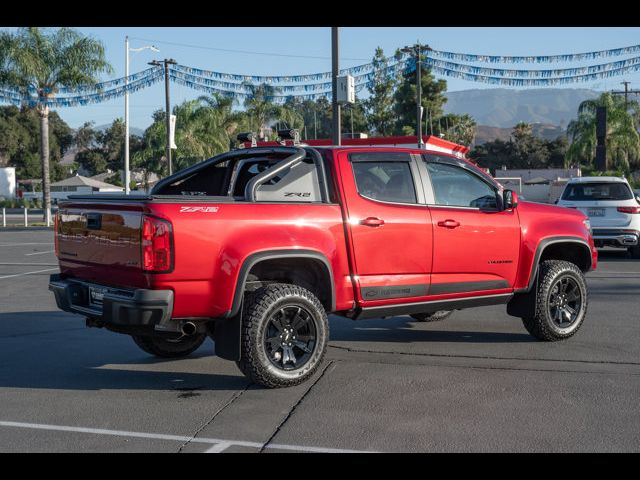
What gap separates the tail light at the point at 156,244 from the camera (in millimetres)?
Answer: 5613

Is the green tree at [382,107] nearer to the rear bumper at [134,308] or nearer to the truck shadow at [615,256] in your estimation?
the truck shadow at [615,256]

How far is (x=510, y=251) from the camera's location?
7594 millimetres

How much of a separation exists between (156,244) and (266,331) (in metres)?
1.12

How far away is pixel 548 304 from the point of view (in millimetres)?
7820

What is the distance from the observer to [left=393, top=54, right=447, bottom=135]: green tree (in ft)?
240

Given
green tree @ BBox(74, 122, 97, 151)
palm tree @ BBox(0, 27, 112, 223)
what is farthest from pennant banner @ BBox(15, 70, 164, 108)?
green tree @ BBox(74, 122, 97, 151)

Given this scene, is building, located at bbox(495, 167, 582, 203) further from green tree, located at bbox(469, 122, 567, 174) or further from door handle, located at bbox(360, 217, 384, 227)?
door handle, located at bbox(360, 217, 384, 227)

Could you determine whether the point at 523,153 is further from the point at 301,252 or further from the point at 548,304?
the point at 301,252

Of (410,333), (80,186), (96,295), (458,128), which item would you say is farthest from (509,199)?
(80,186)

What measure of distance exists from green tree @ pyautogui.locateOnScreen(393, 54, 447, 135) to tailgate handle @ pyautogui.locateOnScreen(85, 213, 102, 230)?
67592mm

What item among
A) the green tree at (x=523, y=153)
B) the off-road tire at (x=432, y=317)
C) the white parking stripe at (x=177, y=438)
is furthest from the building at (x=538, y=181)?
A: the white parking stripe at (x=177, y=438)

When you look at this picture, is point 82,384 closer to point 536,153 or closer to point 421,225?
point 421,225

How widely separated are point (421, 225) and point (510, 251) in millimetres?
1150
